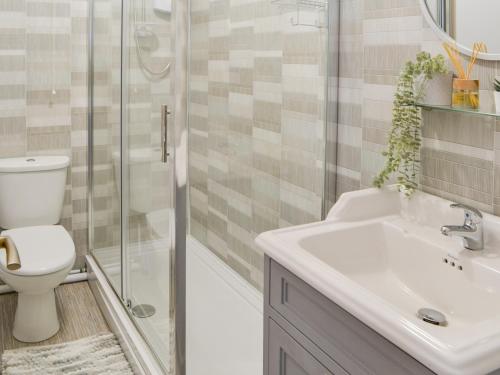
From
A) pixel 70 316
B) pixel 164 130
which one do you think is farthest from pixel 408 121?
pixel 70 316

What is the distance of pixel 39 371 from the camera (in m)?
2.31

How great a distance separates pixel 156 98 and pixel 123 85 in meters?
0.52

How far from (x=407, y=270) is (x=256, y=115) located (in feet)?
2.62

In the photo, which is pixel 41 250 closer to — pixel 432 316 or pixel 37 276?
pixel 37 276

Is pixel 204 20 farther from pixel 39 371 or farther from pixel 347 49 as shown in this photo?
pixel 39 371

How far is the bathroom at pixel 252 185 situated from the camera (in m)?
1.26

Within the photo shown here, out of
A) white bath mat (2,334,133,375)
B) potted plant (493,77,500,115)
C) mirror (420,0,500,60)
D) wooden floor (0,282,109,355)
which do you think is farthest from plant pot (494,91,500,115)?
wooden floor (0,282,109,355)

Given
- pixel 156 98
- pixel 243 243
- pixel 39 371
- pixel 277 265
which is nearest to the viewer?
pixel 277 265

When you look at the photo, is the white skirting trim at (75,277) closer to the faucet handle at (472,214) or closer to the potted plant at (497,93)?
the faucet handle at (472,214)

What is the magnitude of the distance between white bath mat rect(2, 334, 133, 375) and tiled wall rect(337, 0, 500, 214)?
50.1 inches

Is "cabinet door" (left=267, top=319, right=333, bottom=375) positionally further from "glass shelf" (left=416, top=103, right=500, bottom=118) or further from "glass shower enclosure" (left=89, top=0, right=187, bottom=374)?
"glass shelf" (left=416, top=103, right=500, bottom=118)

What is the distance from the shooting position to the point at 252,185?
2002 mm

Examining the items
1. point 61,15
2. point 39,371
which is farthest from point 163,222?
point 61,15

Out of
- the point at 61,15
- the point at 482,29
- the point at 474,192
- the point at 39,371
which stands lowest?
the point at 39,371
